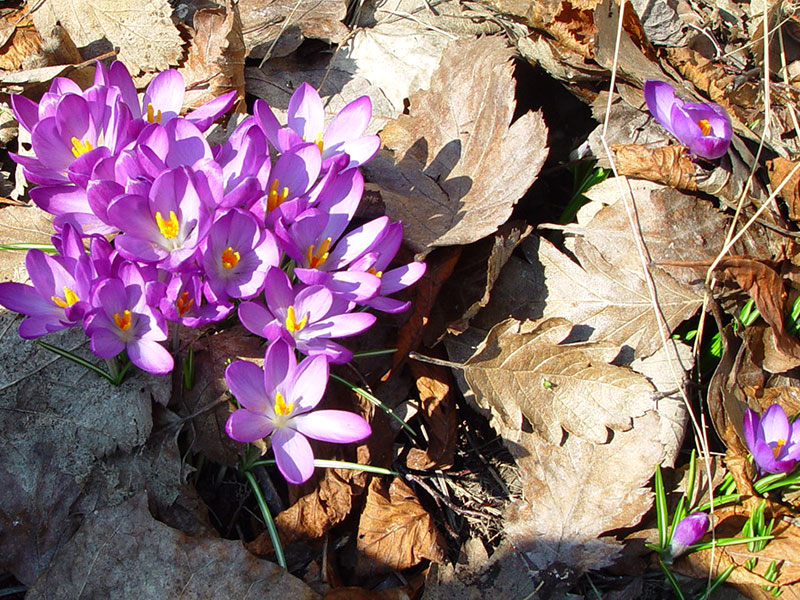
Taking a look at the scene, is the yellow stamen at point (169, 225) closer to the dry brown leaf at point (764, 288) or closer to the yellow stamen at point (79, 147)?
the yellow stamen at point (79, 147)

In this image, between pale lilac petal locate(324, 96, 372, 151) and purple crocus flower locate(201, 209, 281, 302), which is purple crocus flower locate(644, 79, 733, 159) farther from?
purple crocus flower locate(201, 209, 281, 302)

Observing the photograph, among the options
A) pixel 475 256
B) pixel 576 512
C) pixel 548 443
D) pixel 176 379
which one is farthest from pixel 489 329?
pixel 176 379

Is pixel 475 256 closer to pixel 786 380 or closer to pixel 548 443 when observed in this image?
pixel 548 443

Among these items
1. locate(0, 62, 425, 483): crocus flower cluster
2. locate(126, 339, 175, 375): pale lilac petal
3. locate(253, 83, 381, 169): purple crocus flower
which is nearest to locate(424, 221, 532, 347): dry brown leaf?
locate(0, 62, 425, 483): crocus flower cluster

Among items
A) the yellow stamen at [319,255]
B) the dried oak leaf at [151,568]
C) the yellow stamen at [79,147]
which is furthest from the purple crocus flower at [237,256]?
the dried oak leaf at [151,568]

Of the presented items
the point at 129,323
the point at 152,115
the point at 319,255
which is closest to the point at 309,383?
the point at 319,255

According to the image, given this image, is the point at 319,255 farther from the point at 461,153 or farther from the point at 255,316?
the point at 461,153
